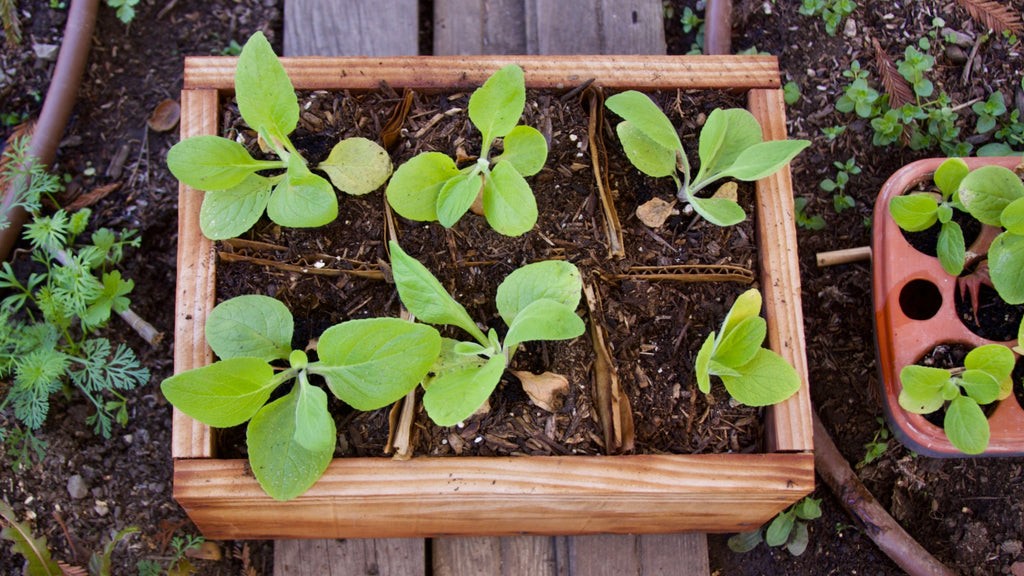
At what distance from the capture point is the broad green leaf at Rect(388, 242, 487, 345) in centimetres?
113

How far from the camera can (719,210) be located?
1.27m

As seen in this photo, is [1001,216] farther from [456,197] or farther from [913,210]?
[456,197]

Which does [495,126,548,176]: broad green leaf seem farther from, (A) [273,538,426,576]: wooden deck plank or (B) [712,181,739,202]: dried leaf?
(A) [273,538,426,576]: wooden deck plank

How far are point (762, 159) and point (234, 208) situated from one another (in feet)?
2.79

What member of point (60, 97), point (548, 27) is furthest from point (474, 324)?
point (60, 97)

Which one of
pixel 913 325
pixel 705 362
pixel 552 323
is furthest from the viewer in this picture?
pixel 913 325

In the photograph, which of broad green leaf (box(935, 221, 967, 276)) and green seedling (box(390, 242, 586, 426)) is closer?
green seedling (box(390, 242, 586, 426))

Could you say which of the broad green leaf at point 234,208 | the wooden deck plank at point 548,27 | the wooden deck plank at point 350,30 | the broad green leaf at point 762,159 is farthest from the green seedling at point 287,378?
the wooden deck plank at point 548,27

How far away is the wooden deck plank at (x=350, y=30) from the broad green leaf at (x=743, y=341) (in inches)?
35.2

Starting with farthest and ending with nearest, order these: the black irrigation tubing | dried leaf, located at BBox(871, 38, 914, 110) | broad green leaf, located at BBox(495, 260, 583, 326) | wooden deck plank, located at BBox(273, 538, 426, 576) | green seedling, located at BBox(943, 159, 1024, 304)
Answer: dried leaf, located at BBox(871, 38, 914, 110)
the black irrigation tubing
wooden deck plank, located at BBox(273, 538, 426, 576)
green seedling, located at BBox(943, 159, 1024, 304)
broad green leaf, located at BBox(495, 260, 583, 326)

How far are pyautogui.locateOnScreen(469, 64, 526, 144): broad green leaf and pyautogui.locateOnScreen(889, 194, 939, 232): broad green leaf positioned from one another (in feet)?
2.30

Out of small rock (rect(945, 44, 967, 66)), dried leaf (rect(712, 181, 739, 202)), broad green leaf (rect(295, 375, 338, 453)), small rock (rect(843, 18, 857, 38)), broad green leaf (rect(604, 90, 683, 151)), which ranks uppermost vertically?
small rock (rect(843, 18, 857, 38))

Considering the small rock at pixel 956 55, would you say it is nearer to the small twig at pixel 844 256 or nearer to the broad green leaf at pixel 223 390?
the small twig at pixel 844 256

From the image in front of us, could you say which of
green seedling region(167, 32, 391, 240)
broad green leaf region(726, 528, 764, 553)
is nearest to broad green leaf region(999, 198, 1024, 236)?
broad green leaf region(726, 528, 764, 553)
